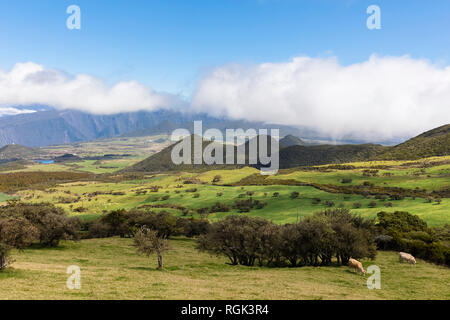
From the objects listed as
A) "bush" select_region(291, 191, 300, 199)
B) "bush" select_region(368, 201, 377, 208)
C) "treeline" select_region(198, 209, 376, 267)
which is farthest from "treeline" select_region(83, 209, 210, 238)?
"bush" select_region(368, 201, 377, 208)

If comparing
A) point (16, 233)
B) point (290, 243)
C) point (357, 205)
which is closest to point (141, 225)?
point (16, 233)

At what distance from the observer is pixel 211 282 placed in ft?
141

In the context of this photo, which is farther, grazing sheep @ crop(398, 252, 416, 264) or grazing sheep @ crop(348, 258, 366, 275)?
grazing sheep @ crop(398, 252, 416, 264)

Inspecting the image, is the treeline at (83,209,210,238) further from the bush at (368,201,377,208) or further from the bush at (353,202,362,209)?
the bush at (368,201,377,208)

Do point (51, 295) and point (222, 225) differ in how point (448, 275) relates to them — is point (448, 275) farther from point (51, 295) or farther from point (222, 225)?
point (51, 295)

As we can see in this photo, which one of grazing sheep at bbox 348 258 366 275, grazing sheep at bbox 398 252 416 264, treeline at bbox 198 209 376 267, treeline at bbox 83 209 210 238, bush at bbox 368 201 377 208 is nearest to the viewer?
grazing sheep at bbox 348 258 366 275

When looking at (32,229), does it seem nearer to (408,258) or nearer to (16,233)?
(16,233)

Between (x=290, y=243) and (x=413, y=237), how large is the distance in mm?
44768

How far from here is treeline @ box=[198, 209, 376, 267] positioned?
208 feet

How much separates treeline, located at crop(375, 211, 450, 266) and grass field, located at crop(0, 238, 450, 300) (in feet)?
19.3

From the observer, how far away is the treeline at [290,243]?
63.5m

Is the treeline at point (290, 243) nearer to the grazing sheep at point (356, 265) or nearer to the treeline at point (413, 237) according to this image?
the grazing sheep at point (356, 265)
